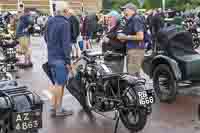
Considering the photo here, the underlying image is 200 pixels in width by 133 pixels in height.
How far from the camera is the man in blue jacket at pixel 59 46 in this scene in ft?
24.7

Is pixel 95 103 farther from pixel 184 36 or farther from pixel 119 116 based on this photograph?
pixel 184 36

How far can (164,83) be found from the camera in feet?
29.5

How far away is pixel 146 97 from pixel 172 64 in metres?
2.17

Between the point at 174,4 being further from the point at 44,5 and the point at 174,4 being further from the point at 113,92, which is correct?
the point at 113,92

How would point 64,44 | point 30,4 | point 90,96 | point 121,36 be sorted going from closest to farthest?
point 64,44, point 90,96, point 121,36, point 30,4

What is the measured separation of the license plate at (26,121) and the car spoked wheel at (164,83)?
149 inches

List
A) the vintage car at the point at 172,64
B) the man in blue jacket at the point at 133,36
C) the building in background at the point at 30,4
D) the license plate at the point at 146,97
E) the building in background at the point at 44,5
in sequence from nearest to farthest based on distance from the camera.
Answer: the license plate at the point at 146,97, the man in blue jacket at the point at 133,36, the vintage car at the point at 172,64, the building in background at the point at 44,5, the building in background at the point at 30,4

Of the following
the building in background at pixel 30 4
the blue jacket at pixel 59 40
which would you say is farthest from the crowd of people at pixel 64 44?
the building in background at pixel 30 4

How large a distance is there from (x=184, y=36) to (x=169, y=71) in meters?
0.85

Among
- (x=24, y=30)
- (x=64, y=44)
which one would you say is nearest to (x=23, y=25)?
(x=24, y=30)

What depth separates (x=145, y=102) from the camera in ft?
21.3

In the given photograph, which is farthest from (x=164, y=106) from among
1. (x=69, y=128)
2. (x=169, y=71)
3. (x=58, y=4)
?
(x=58, y=4)

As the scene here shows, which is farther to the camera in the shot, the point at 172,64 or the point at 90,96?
the point at 172,64

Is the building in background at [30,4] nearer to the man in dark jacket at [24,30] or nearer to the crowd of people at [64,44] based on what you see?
the man in dark jacket at [24,30]
